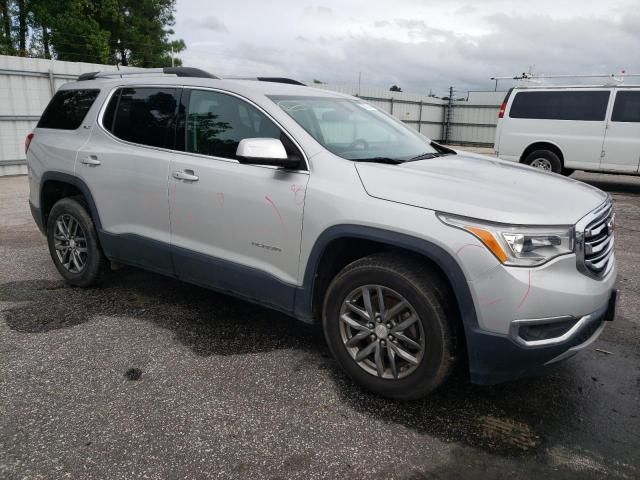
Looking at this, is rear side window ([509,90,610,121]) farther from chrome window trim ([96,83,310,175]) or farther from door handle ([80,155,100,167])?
door handle ([80,155,100,167])

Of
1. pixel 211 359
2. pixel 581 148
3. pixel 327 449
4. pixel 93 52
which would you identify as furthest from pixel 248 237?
pixel 93 52

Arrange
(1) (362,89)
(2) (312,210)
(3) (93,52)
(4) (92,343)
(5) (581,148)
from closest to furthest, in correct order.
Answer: (2) (312,210) < (4) (92,343) < (5) (581,148) < (1) (362,89) < (3) (93,52)

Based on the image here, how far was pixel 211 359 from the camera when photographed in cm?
331

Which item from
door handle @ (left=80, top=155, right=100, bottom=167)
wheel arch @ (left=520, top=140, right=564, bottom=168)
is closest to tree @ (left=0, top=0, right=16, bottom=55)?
wheel arch @ (left=520, top=140, right=564, bottom=168)

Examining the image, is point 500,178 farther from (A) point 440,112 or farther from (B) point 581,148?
(A) point 440,112

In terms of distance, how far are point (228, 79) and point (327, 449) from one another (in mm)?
2548

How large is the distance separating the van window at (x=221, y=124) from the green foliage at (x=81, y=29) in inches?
1356

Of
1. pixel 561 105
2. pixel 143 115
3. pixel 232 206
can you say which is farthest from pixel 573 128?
pixel 232 206

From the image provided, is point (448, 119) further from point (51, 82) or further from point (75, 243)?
point (75, 243)

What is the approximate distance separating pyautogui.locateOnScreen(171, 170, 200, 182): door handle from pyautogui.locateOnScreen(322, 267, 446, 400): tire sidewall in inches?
49.3

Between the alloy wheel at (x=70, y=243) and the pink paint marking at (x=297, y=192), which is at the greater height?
the pink paint marking at (x=297, y=192)

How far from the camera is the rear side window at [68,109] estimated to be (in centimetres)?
432

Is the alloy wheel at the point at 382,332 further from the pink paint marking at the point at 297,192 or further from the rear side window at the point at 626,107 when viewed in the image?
the rear side window at the point at 626,107

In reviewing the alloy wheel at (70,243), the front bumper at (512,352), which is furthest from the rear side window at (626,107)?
the alloy wheel at (70,243)
